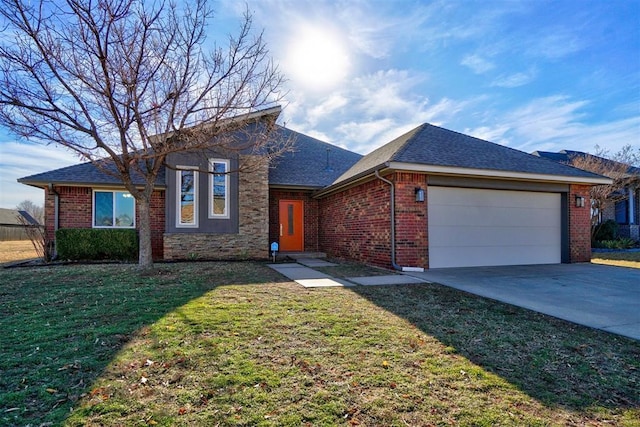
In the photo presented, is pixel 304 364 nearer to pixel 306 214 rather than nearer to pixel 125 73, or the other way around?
pixel 125 73

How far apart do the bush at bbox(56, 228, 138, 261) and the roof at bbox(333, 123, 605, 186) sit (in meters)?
7.15

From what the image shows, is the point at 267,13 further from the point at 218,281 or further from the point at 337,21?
the point at 218,281

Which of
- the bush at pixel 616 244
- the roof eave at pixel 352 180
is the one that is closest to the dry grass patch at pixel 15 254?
the roof eave at pixel 352 180

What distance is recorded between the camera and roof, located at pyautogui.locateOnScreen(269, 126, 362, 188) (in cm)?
1398

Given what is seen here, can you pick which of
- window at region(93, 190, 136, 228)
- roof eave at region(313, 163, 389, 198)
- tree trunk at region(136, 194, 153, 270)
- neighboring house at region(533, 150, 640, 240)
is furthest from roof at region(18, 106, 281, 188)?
neighboring house at region(533, 150, 640, 240)

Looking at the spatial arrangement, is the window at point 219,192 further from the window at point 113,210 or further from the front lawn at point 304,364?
the front lawn at point 304,364

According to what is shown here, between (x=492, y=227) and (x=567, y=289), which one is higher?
(x=492, y=227)

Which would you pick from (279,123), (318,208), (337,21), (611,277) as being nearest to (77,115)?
(279,123)

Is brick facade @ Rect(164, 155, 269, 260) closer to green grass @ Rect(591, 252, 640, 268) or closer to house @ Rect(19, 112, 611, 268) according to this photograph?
house @ Rect(19, 112, 611, 268)

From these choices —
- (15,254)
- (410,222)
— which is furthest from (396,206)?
(15,254)

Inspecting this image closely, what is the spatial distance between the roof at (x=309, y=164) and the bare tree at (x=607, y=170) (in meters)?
11.5

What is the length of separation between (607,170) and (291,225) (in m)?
16.3

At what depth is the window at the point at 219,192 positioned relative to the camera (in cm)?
1187

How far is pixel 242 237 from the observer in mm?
12102
